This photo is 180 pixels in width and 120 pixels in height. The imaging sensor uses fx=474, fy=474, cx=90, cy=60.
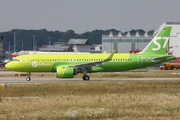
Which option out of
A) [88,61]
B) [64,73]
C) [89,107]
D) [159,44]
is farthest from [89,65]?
[89,107]

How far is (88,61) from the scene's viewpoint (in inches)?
2143

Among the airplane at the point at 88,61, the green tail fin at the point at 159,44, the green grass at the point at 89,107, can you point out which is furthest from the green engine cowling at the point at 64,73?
the green grass at the point at 89,107

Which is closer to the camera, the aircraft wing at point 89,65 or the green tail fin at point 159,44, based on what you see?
the aircraft wing at point 89,65

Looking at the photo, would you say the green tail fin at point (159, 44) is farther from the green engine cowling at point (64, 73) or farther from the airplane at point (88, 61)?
the green engine cowling at point (64, 73)

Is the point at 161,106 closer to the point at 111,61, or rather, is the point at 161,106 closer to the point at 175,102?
the point at 175,102

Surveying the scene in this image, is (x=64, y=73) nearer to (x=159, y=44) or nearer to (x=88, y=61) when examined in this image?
(x=88, y=61)

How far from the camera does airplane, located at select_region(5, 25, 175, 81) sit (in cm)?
5324

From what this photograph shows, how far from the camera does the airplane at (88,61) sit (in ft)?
175

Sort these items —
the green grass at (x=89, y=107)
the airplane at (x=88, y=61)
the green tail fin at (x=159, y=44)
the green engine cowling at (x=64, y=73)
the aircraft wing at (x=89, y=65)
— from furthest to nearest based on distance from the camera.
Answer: the green tail fin at (x=159, y=44) → the airplane at (x=88, y=61) → the aircraft wing at (x=89, y=65) → the green engine cowling at (x=64, y=73) → the green grass at (x=89, y=107)

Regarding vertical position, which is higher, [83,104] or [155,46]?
[155,46]

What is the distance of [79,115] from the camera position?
21.8m

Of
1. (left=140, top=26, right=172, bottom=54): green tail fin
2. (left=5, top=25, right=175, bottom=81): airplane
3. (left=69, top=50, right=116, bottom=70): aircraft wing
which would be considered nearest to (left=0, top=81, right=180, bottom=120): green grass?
(left=69, top=50, right=116, bottom=70): aircraft wing

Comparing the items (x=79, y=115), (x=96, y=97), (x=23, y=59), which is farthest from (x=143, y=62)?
(x=79, y=115)

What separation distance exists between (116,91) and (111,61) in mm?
18853
